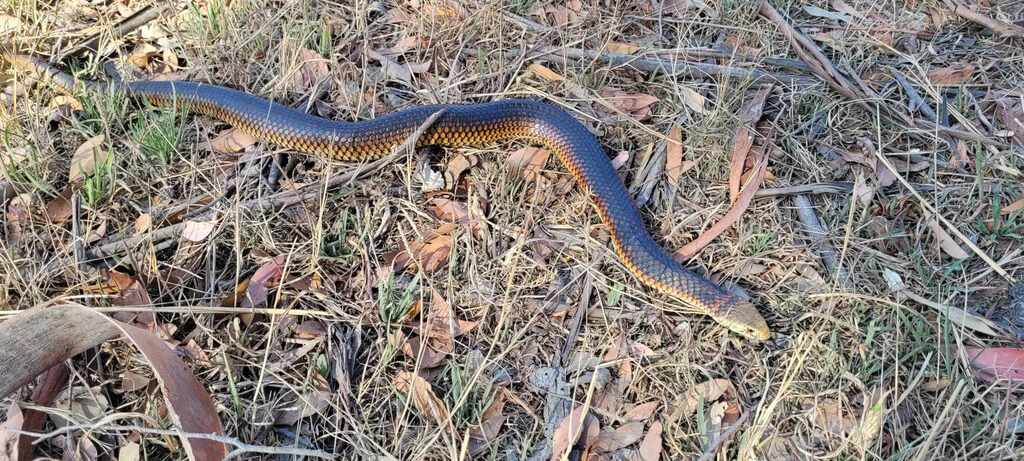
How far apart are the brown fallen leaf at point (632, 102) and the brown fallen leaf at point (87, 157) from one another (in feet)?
11.6

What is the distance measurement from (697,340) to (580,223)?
113 centimetres

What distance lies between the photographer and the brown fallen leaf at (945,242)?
4480mm

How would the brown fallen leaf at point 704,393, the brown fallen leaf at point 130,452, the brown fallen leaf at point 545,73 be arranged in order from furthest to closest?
the brown fallen leaf at point 545,73
the brown fallen leaf at point 704,393
the brown fallen leaf at point 130,452

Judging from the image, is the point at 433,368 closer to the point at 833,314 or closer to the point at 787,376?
the point at 787,376

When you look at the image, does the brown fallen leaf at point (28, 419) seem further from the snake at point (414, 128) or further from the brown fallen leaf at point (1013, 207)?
the brown fallen leaf at point (1013, 207)

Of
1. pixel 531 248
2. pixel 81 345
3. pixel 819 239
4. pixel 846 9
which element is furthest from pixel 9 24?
pixel 846 9

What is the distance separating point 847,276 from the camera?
4391 mm

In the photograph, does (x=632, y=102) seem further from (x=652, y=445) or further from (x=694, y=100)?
(x=652, y=445)

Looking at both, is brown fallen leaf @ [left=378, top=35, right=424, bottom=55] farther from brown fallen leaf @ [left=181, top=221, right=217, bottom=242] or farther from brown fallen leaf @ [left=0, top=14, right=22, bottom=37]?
brown fallen leaf @ [left=0, top=14, right=22, bottom=37]

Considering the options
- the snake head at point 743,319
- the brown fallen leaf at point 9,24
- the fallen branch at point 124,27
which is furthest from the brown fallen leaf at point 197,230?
the snake head at point 743,319

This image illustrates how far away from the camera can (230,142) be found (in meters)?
5.16

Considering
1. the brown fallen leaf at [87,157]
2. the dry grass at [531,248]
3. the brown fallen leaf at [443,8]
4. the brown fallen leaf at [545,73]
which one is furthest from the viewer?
the brown fallen leaf at [443,8]

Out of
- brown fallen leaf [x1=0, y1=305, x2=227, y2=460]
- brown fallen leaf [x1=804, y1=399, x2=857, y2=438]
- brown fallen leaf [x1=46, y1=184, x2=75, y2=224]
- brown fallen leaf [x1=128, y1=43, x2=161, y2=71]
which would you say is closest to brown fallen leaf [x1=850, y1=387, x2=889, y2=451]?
brown fallen leaf [x1=804, y1=399, x2=857, y2=438]

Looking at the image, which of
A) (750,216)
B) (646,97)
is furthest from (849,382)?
(646,97)
